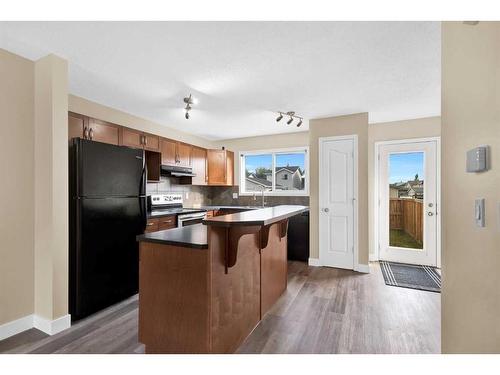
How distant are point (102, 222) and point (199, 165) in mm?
2611

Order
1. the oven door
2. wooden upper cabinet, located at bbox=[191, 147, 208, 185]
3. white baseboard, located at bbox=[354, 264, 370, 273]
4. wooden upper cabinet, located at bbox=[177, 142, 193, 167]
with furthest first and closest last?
1. wooden upper cabinet, located at bbox=[191, 147, 208, 185]
2. wooden upper cabinet, located at bbox=[177, 142, 193, 167]
3. the oven door
4. white baseboard, located at bbox=[354, 264, 370, 273]

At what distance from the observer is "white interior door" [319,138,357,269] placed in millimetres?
3805

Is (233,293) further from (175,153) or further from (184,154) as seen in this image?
(184,154)

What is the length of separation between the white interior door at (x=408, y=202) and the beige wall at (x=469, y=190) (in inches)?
116

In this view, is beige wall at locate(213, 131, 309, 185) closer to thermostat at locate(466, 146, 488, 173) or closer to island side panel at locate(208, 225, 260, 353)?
island side panel at locate(208, 225, 260, 353)

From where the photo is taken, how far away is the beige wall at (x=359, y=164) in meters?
3.70

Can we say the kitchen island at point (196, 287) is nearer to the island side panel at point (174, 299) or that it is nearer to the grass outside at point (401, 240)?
the island side panel at point (174, 299)

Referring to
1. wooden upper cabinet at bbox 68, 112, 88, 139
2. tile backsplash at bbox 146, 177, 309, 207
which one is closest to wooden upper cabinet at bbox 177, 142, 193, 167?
tile backsplash at bbox 146, 177, 309, 207

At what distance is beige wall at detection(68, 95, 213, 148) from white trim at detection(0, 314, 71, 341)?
2207 millimetres

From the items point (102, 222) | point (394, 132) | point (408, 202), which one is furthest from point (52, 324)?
point (394, 132)

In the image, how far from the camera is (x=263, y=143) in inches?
205

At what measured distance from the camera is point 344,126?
12.6 ft
